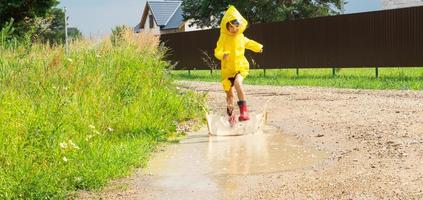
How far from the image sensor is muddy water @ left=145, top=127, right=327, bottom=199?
488cm

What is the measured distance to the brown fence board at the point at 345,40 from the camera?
679 inches

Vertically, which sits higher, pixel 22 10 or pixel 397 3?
pixel 397 3

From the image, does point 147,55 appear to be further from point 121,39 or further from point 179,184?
point 179,184

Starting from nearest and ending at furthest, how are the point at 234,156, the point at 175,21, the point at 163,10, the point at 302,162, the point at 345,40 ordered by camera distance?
the point at 302,162 < the point at 234,156 < the point at 345,40 < the point at 175,21 < the point at 163,10

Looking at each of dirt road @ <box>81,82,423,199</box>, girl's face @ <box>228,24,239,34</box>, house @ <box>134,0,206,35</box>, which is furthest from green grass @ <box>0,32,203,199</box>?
house @ <box>134,0,206,35</box>

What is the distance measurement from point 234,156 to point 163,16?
56.3 metres

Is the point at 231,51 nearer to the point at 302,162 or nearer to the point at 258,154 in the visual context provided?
the point at 258,154

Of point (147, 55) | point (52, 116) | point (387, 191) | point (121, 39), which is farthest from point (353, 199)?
point (121, 39)

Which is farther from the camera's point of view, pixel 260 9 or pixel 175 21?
pixel 175 21

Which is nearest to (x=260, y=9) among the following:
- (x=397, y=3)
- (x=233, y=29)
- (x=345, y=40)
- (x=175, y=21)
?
(x=397, y=3)

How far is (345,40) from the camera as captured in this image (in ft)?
63.3

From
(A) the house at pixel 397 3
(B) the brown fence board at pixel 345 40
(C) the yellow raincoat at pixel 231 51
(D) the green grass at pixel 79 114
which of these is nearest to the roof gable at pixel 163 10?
(A) the house at pixel 397 3

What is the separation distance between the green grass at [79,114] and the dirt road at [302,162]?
30cm

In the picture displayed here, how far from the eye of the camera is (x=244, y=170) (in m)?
5.47
